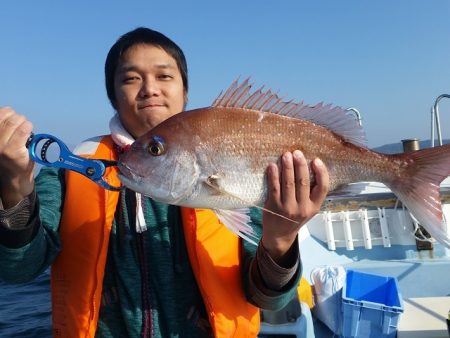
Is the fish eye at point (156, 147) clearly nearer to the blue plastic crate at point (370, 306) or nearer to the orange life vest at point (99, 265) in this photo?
the orange life vest at point (99, 265)

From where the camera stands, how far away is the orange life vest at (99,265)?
2.14 meters

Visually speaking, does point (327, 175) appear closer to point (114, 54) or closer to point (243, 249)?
point (243, 249)

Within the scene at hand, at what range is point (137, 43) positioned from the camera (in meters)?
2.46

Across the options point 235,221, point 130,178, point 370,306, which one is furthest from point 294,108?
point 370,306

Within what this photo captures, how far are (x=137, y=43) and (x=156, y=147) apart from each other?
2.93 ft

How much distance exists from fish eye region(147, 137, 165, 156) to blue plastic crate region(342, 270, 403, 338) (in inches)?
114

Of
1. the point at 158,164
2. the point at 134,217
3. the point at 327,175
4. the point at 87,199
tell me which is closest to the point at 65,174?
the point at 87,199

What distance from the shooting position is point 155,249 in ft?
7.23

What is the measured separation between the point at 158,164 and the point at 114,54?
1.01 m

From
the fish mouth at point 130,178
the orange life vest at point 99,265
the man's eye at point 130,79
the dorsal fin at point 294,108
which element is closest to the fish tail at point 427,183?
the dorsal fin at point 294,108

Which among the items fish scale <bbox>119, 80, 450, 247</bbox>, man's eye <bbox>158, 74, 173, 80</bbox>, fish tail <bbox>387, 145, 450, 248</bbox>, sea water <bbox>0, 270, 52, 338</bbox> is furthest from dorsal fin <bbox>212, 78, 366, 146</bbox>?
sea water <bbox>0, 270, 52, 338</bbox>

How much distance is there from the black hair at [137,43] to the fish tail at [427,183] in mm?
1563

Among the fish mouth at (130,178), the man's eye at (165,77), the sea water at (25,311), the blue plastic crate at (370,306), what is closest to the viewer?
the fish mouth at (130,178)

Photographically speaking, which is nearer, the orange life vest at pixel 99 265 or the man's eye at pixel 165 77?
the orange life vest at pixel 99 265
